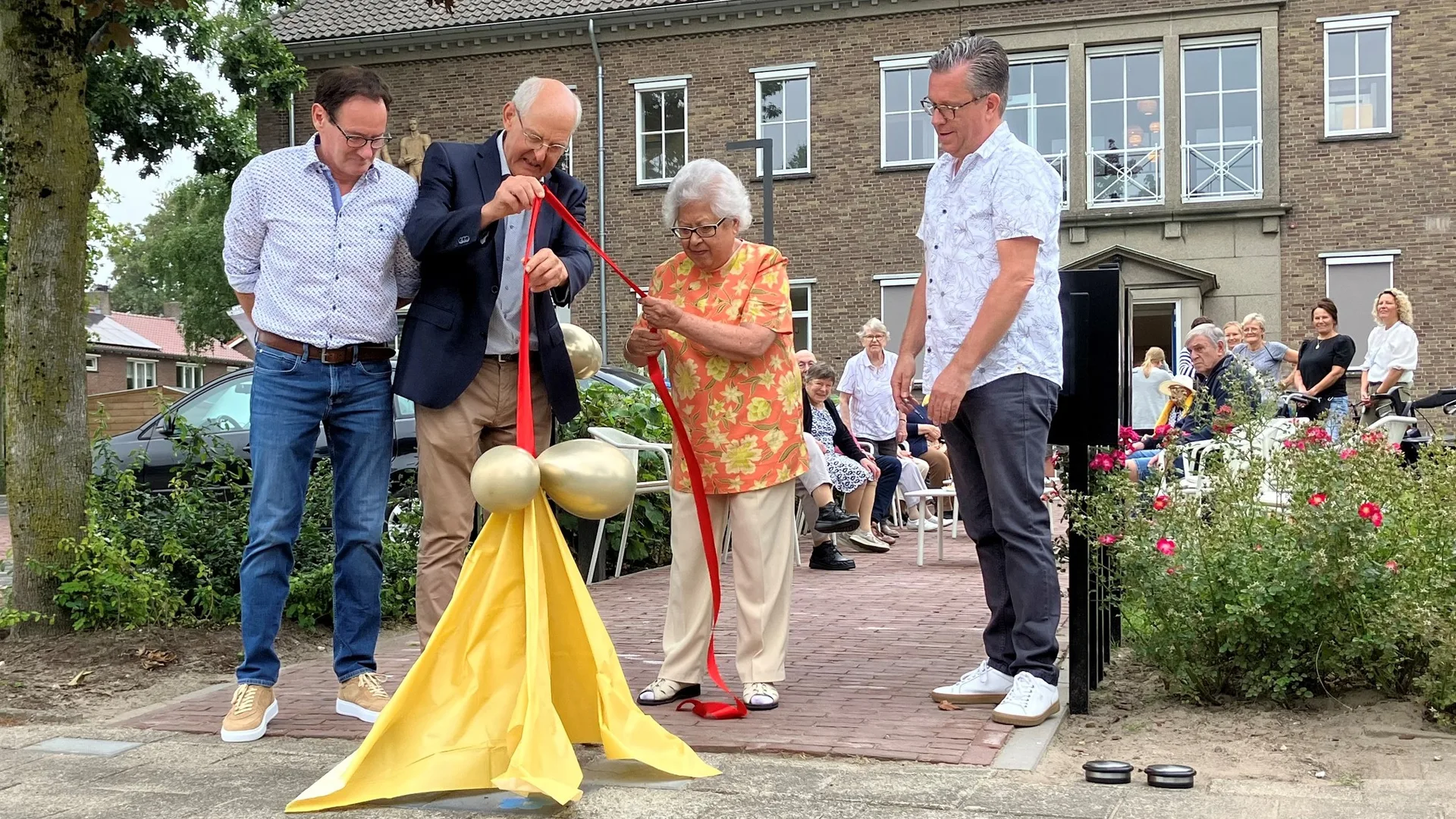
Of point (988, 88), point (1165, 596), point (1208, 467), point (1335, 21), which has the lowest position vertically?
point (1165, 596)

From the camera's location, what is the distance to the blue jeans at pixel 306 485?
176 inches

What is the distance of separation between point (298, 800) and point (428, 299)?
65.5 inches

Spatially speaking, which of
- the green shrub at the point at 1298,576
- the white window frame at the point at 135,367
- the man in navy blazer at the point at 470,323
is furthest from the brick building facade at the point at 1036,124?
the white window frame at the point at 135,367

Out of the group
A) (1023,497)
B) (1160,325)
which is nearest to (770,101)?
(1160,325)

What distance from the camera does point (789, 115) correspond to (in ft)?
84.0

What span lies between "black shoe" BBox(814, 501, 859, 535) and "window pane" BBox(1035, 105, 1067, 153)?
16563mm

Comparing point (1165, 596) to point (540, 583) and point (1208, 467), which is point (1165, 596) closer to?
point (1208, 467)

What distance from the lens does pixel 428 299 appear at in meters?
4.46

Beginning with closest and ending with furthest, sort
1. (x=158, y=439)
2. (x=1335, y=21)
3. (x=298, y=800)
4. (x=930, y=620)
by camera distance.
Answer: (x=298, y=800)
(x=930, y=620)
(x=158, y=439)
(x=1335, y=21)

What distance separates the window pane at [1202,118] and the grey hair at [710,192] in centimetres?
2092

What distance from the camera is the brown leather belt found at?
14.7 feet

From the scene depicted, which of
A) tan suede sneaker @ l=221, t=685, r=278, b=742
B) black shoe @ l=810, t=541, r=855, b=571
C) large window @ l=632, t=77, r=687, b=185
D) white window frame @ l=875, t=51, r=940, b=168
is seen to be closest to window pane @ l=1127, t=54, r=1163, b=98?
white window frame @ l=875, t=51, r=940, b=168

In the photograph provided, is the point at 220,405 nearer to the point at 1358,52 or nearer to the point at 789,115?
the point at 789,115

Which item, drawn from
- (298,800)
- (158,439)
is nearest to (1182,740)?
(298,800)
